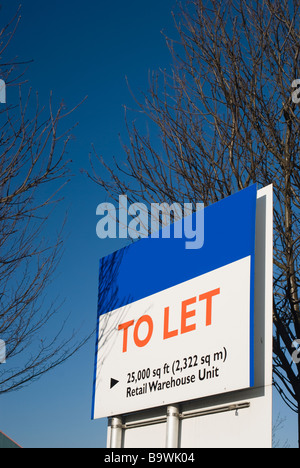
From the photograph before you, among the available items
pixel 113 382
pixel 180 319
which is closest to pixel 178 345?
pixel 180 319

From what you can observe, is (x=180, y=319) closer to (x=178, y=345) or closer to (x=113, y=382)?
(x=178, y=345)

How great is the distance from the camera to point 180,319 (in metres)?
4.91

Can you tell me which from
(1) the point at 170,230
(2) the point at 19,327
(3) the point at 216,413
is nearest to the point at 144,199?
(2) the point at 19,327

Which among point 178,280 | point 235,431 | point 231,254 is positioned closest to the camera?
point 235,431

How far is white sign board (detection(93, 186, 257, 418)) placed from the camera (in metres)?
4.42

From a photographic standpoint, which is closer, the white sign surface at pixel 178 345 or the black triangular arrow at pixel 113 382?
the white sign surface at pixel 178 345

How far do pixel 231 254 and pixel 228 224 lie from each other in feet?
0.76

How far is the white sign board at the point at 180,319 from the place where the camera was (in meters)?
4.42

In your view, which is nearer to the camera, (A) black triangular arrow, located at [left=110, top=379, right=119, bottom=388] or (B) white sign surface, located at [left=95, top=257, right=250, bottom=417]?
(B) white sign surface, located at [left=95, top=257, right=250, bottom=417]

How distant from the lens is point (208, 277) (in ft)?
15.6

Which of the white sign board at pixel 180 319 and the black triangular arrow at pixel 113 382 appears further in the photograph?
the black triangular arrow at pixel 113 382

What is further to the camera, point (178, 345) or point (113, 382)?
point (113, 382)

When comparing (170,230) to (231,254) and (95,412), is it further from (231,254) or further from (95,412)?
(95,412)

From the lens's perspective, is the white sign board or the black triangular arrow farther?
the black triangular arrow
